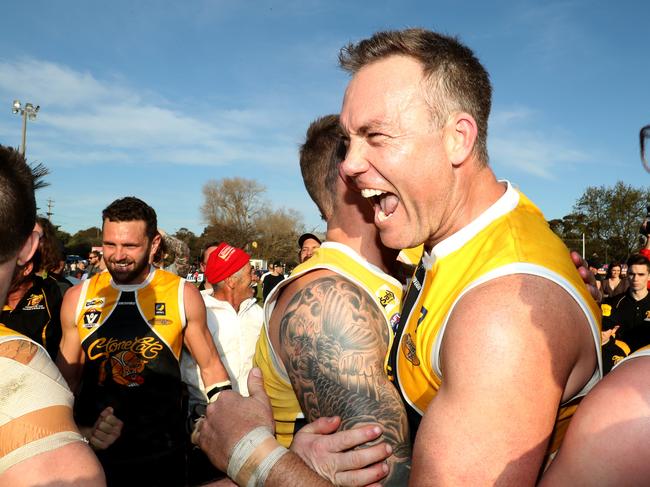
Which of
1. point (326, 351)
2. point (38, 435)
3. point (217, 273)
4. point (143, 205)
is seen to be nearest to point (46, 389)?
point (38, 435)

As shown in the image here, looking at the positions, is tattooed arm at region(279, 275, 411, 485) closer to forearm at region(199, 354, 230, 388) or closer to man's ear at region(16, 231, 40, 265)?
man's ear at region(16, 231, 40, 265)

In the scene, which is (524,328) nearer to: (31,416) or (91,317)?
(31,416)

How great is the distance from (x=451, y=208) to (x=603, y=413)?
101 cm

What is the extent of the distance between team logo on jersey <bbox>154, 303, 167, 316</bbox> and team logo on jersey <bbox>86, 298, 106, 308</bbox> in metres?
0.46

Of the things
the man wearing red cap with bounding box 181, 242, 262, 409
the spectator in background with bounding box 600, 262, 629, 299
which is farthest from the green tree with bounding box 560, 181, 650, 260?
the man wearing red cap with bounding box 181, 242, 262, 409

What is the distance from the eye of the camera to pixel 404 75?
6.77 ft

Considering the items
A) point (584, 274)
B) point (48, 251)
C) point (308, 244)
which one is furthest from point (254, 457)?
point (308, 244)

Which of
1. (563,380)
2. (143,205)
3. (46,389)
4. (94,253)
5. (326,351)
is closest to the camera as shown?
(563,380)

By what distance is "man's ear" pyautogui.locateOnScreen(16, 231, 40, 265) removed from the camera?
1.89 m

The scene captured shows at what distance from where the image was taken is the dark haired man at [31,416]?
1.48 meters

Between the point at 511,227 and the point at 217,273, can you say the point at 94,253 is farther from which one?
the point at 511,227

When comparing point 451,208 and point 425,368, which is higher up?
point 451,208

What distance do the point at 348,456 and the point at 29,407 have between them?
104 cm

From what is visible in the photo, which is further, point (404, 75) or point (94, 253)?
point (94, 253)
